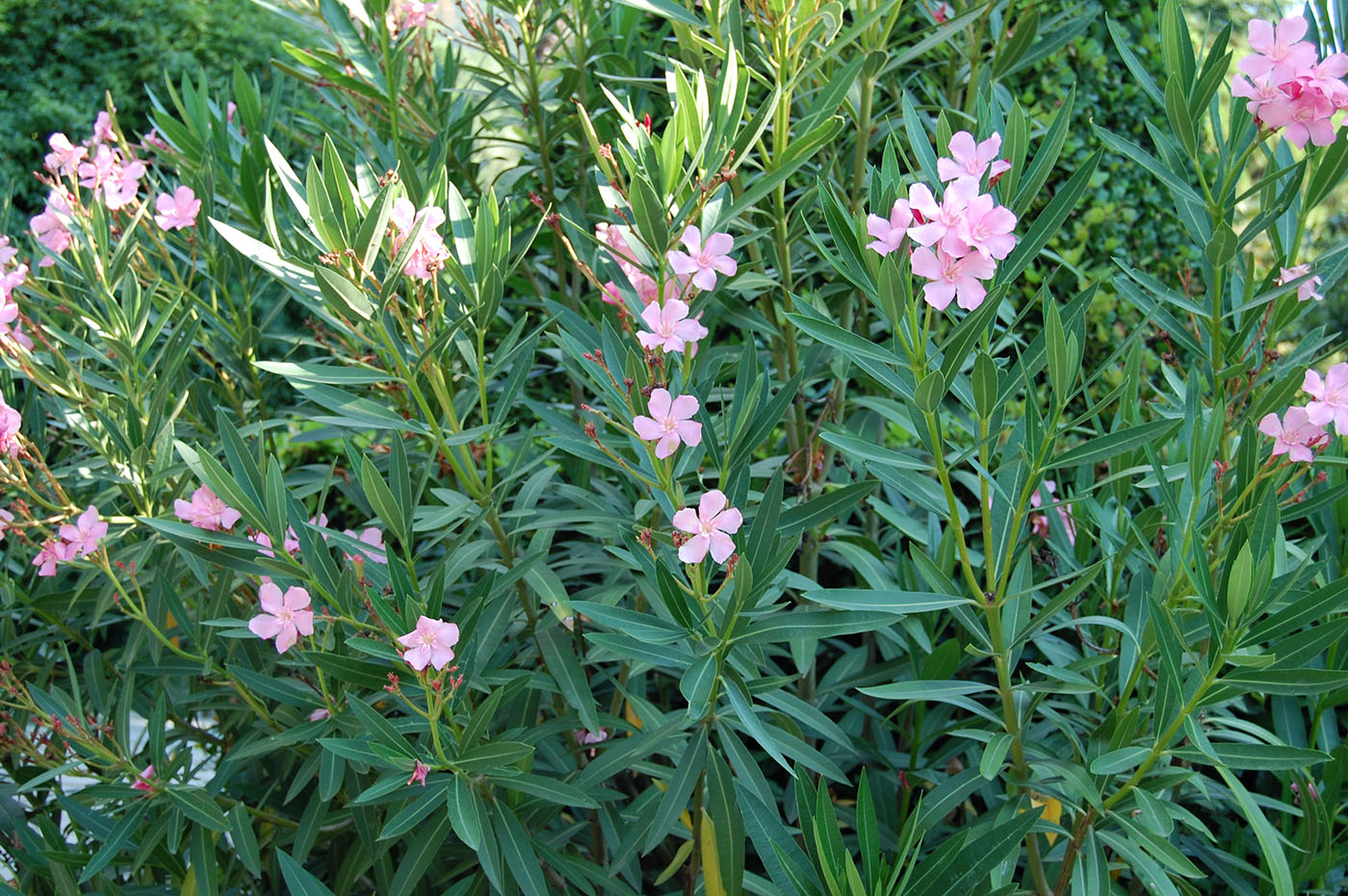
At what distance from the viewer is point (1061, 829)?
1.22 m

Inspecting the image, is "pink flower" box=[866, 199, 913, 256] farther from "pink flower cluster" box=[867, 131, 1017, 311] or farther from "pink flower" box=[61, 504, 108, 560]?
"pink flower" box=[61, 504, 108, 560]

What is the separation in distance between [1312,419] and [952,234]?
484mm

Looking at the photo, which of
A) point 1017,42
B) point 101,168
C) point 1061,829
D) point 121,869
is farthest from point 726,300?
point 121,869

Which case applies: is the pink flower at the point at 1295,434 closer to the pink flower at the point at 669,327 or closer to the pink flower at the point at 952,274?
the pink flower at the point at 952,274

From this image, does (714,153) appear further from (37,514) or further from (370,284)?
(37,514)

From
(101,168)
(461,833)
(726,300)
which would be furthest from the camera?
(101,168)

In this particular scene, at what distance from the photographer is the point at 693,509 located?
3.55 feet

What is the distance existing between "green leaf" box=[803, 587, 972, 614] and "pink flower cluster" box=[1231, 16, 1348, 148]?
0.63 m

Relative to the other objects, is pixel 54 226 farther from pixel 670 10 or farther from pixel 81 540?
pixel 670 10

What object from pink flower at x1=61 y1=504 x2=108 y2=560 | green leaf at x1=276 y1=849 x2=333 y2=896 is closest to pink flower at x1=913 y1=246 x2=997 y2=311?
green leaf at x1=276 y1=849 x2=333 y2=896

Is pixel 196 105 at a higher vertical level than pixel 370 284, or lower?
higher

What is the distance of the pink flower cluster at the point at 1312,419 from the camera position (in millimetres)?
1144

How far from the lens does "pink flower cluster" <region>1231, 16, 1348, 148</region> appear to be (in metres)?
1.13

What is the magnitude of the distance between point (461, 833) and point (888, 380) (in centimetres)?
66
